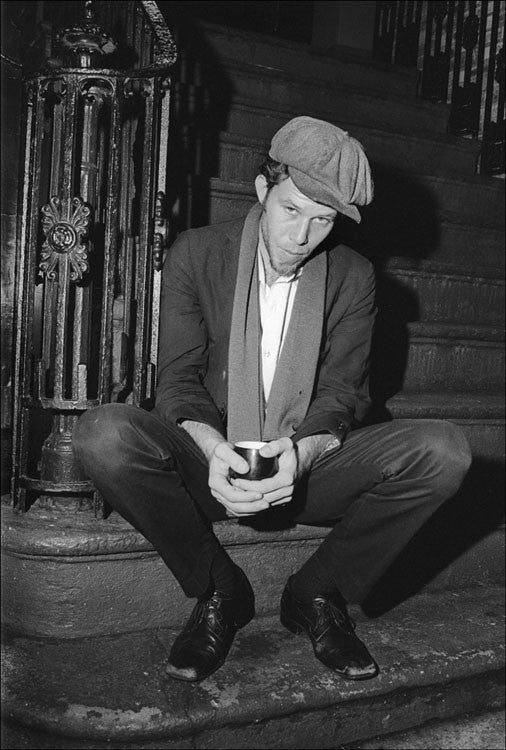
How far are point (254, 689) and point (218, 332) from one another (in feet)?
3.36

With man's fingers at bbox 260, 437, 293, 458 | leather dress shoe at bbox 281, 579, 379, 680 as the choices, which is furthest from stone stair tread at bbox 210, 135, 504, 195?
leather dress shoe at bbox 281, 579, 379, 680

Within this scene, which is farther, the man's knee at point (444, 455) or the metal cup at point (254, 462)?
the man's knee at point (444, 455)

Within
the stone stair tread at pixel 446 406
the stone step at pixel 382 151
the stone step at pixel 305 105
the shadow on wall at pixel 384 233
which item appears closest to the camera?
the shadow on wall at pixel 384 233

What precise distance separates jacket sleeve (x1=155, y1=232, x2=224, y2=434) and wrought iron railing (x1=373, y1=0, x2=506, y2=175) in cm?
284

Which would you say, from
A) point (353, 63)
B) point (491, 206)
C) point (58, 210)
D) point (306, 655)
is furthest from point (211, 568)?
point (353, 63)

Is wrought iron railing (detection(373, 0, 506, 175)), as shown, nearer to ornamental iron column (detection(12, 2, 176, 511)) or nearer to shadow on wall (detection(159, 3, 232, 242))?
shadow on wall (detection(159, 3, 232, 242))

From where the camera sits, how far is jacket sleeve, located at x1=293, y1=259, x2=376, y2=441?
84.4 inches

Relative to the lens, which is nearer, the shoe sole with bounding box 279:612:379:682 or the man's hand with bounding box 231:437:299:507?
the man's hand with bounding box 231:437:299:507

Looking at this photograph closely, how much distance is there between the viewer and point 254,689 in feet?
5.99

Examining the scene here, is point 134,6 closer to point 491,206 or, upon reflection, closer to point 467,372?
point 467,372

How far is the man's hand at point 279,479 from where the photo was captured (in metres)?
1.75

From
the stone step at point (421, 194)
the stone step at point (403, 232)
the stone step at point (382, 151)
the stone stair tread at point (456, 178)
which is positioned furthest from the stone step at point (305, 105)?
the stone step at point (403, 232)

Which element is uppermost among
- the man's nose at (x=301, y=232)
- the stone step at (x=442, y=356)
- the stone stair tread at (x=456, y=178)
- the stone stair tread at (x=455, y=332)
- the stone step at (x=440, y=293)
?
the stone stair tread at (x=456, y=178)

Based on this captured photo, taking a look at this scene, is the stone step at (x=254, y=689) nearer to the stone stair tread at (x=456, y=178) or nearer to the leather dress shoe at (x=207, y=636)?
the leather dress shoe at (x=207, y=636)
